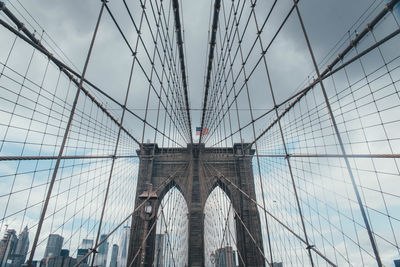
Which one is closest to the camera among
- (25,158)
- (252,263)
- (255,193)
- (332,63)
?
(25,158)

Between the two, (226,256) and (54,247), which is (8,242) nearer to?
(226,256)

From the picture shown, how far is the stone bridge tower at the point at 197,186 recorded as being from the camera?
14336 mm

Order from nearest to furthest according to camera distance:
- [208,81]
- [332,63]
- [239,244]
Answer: [332,63]
[208,81]
[239,244]

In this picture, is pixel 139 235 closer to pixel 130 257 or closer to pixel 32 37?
pixel 130 257

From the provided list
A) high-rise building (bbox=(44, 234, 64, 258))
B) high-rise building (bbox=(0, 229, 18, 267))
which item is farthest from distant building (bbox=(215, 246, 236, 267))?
high-rise building (bbox=(44, 234, 64, 258))

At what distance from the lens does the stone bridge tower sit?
1434 cm

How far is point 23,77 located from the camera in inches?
187

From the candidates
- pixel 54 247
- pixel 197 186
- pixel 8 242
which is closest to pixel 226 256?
pixel 197 186

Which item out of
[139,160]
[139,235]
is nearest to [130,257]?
[139,235]

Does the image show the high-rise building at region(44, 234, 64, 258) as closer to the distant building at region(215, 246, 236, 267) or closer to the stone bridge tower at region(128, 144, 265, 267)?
the stone bridge tower at region(128, 144, 265, 267)

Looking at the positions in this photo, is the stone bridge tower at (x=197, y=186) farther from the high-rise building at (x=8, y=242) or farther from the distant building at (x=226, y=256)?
the high-rise building at (x=8, y=242)

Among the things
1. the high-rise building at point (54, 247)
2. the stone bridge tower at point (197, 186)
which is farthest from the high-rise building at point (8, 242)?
the high-rise building at point (54, 247)

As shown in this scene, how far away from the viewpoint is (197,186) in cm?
1716

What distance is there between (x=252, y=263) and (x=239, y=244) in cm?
146
